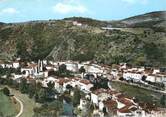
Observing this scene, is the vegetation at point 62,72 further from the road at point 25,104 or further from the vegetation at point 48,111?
the vegetation at point 48,111

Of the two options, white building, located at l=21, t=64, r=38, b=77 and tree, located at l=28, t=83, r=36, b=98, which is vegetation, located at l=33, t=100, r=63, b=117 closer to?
tree, located at l=28, t=83, r=36, b=98

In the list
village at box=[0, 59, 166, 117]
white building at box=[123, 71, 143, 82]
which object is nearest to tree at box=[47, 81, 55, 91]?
village at box=[0, 59, 166, 117]

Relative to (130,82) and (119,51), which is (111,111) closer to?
(130,82)

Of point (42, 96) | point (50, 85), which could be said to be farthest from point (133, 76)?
point (42, 96)

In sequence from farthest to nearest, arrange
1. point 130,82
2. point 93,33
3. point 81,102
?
1. point 93,33
2. point 130,82
3. point 81,102

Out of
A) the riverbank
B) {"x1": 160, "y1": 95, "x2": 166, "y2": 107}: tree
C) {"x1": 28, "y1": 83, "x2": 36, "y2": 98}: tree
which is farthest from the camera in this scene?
{"x1": 160, "y1": 95, "x2": 166, "y2": 107}: tree

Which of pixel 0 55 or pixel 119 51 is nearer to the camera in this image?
pixel 0 55

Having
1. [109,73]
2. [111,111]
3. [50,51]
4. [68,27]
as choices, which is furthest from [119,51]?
[111,111]

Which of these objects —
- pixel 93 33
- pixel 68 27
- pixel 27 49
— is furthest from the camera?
pixel 68 27
